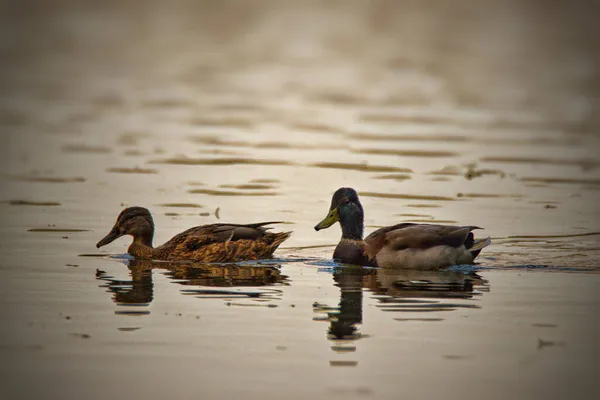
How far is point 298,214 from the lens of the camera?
16.8 meters

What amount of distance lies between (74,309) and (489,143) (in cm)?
1487

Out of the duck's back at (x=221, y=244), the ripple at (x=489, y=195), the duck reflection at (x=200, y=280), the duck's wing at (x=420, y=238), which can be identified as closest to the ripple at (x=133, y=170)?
the ripple at (x=489, y=195)

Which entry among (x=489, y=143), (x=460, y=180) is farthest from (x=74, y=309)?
(x=489, y=143)

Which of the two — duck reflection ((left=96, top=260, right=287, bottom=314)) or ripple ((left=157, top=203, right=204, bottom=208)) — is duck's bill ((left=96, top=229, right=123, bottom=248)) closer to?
duck reflection ((left=96, top=260, right=287, bottom=314))

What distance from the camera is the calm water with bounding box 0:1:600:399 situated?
9.06 meters

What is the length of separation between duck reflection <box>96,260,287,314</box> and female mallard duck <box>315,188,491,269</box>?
963 mm

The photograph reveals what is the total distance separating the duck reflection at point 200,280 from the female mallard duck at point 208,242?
0.16 metres

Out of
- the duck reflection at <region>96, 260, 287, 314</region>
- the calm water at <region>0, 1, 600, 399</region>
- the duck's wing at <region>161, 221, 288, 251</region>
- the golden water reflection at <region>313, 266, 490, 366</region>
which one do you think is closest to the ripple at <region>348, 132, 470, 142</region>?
the calm water at <region>0, 1, 600, 399</region>

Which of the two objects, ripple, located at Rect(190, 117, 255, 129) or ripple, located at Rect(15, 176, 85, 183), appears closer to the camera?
ripple, located at Rect(15, 176, 85, 183)

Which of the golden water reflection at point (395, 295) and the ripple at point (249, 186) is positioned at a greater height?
the ripple at point (249, 186)

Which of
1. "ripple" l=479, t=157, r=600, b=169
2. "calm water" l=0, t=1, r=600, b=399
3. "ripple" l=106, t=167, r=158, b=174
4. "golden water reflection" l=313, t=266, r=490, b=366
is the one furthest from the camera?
"ripple" l=479, t=157, r=600, b=169

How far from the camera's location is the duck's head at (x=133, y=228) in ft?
46.0

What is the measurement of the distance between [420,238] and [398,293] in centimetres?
177

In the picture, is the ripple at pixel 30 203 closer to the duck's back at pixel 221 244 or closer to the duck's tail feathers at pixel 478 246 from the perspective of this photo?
the duck's back at pixel 221 244
